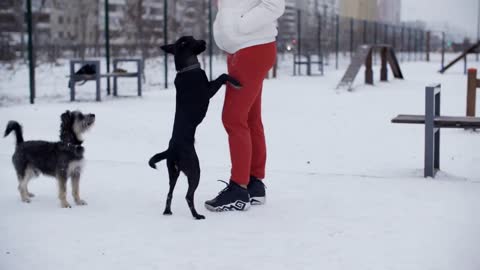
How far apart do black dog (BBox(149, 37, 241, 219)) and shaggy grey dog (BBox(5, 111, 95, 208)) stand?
2.24 feet

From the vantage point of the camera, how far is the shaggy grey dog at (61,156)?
13.9 feet

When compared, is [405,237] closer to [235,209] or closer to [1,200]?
[235,209]

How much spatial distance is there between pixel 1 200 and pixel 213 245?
1.84m

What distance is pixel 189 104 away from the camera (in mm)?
3939

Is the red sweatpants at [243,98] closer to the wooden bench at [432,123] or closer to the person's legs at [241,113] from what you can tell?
the person's legs at [241,113]

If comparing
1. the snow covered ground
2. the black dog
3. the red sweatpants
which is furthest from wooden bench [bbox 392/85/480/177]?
the black dog

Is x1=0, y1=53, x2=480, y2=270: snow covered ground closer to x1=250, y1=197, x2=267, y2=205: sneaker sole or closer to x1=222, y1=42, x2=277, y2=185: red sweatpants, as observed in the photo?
x1=250, y1=197, x2=267, y2=205: sneaker sole

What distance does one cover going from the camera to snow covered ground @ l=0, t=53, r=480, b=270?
3211 millimetres

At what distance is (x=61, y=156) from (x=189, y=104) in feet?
3.11

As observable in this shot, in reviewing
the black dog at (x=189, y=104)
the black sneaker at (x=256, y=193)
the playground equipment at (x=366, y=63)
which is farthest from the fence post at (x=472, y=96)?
the playground equipment at (x=366, y=63)

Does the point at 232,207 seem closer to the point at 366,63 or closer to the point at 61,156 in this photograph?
the point at 61,156

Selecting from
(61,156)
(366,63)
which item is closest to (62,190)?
(61,156)

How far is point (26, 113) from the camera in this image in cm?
949

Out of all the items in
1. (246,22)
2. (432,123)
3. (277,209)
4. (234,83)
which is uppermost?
(246,22)
